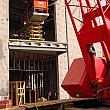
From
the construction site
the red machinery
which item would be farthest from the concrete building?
the red machinery

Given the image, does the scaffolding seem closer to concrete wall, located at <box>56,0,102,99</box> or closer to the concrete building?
the concrete building

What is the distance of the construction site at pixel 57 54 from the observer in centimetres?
1008

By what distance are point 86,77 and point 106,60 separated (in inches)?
39.1

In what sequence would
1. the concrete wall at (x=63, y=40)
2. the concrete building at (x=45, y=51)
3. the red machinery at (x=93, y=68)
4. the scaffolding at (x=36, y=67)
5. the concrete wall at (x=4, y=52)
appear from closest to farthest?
the red machinery at (x=93, y=68)
the concrete wall at (x=4, y=52)
the concrete building at (x=45, y=51)
the concrete wall at (x=63, y=40)
the scaffolding at (x=36, y=67)

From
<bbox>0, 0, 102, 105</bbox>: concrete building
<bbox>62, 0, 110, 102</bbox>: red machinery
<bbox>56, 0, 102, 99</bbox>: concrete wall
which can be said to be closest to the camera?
<bbox>62, 0, 110, 102</bbox>: red machinery

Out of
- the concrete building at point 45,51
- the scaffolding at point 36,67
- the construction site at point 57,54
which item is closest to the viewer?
the construction site at point 57,54

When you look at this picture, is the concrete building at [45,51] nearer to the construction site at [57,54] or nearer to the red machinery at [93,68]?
the construction site at [57,54]

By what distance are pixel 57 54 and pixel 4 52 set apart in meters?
4.18

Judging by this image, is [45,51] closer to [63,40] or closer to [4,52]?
[63,40]

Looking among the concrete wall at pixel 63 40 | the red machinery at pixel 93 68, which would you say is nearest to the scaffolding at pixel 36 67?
the concrete wall at pixel 63 40

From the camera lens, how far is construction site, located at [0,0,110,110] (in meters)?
10.1

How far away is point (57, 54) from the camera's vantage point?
2016 centimetres

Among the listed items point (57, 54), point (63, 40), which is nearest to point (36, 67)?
point (57, 54)

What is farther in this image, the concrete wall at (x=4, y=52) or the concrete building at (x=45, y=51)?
the concrete building at (x=45, y=51)
